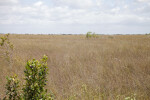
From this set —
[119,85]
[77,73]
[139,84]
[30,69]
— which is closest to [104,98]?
[119,85]

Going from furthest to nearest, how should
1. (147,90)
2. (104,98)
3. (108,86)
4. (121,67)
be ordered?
(121,67) → (108,86) → (147,90) → (104,98)

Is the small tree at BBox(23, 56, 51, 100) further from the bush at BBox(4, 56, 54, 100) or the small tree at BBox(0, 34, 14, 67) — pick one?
the small tree at BBox(0, 34, 14, 67)

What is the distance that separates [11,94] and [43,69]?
0.58 metres

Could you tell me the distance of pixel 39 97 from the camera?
1.92 m

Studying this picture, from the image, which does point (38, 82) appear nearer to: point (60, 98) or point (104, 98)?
point (60, 98)

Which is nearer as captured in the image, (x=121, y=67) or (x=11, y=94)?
(x=11, y=94)

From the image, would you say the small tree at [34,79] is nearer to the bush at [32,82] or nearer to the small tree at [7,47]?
the bush at [32,82]

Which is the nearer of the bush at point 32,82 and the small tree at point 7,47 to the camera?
the bush at point 32,82

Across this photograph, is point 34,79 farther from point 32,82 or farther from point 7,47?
point 7,47

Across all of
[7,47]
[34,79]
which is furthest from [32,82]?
[7,47]

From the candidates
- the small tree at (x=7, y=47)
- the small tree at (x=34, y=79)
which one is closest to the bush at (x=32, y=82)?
the small tree at (x=34, y=79)

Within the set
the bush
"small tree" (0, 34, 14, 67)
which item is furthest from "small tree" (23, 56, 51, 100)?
"small tree" (0, 34, 14, 67)

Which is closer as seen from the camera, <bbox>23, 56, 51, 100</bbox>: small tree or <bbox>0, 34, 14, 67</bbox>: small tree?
<bbox>23, 56, 51, 100</bbox>: small tree

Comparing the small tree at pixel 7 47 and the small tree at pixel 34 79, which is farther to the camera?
the small tree at pixel 7 47
